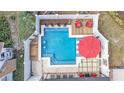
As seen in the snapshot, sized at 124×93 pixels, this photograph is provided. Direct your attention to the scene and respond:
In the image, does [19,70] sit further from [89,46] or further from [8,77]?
[89,46]

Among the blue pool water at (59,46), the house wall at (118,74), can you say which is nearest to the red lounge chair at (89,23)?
the blue pool water at (59,46)

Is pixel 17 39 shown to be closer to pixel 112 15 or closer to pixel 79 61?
pixel 79 61

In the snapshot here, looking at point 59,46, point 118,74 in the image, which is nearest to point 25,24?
point 59,46

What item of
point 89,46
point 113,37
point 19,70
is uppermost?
point 113,37

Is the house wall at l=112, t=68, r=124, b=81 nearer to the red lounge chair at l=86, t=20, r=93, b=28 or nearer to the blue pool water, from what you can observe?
the blue pool water

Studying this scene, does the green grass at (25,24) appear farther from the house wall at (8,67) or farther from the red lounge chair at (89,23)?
the red lounge chair at (89,23)

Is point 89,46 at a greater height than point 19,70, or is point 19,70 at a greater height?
point 89,46
